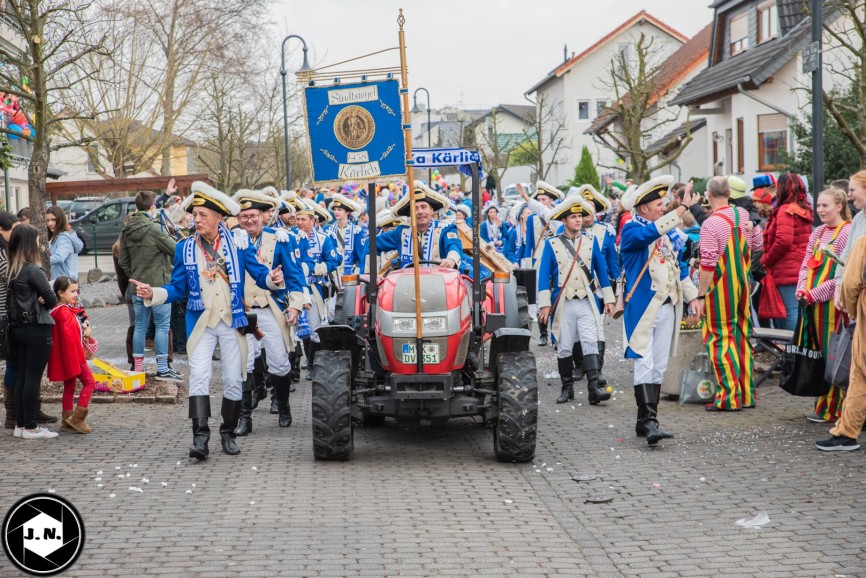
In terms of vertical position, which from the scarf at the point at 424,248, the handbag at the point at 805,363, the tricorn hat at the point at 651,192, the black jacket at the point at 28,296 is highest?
the tricorn hat at the point at 651,192

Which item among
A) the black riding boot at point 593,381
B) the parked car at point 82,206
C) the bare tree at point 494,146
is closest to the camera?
the black riding boot at point 593,381

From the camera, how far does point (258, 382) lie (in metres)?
10.8

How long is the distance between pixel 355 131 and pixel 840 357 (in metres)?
4.07

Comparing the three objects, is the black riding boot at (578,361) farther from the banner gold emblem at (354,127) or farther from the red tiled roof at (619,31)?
the red tiled roof at (619,31)

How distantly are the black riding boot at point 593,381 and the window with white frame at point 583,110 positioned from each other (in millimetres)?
58200

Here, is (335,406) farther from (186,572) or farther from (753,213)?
(753,213)

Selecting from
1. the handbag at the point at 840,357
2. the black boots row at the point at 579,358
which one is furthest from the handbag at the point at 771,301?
the handbag at the point at 840,357

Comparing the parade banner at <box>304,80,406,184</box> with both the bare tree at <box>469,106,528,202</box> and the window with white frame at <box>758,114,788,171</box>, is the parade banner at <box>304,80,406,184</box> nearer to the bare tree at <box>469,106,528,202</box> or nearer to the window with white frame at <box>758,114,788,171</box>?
the bare tree at <box>469,106,528,202</box>

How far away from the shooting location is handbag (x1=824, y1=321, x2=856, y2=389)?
8.51 m

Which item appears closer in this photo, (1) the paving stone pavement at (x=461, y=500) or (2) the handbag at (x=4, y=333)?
(1) the paving stone pavement at (x=461, y=500)

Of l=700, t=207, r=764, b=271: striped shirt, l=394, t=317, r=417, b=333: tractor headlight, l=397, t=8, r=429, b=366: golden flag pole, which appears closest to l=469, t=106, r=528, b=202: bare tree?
l=700, t=207, r=764, b=271: striped shirt

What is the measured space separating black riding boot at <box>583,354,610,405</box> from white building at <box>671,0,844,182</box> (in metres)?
16.7

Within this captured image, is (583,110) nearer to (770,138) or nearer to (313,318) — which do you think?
(770,138)
